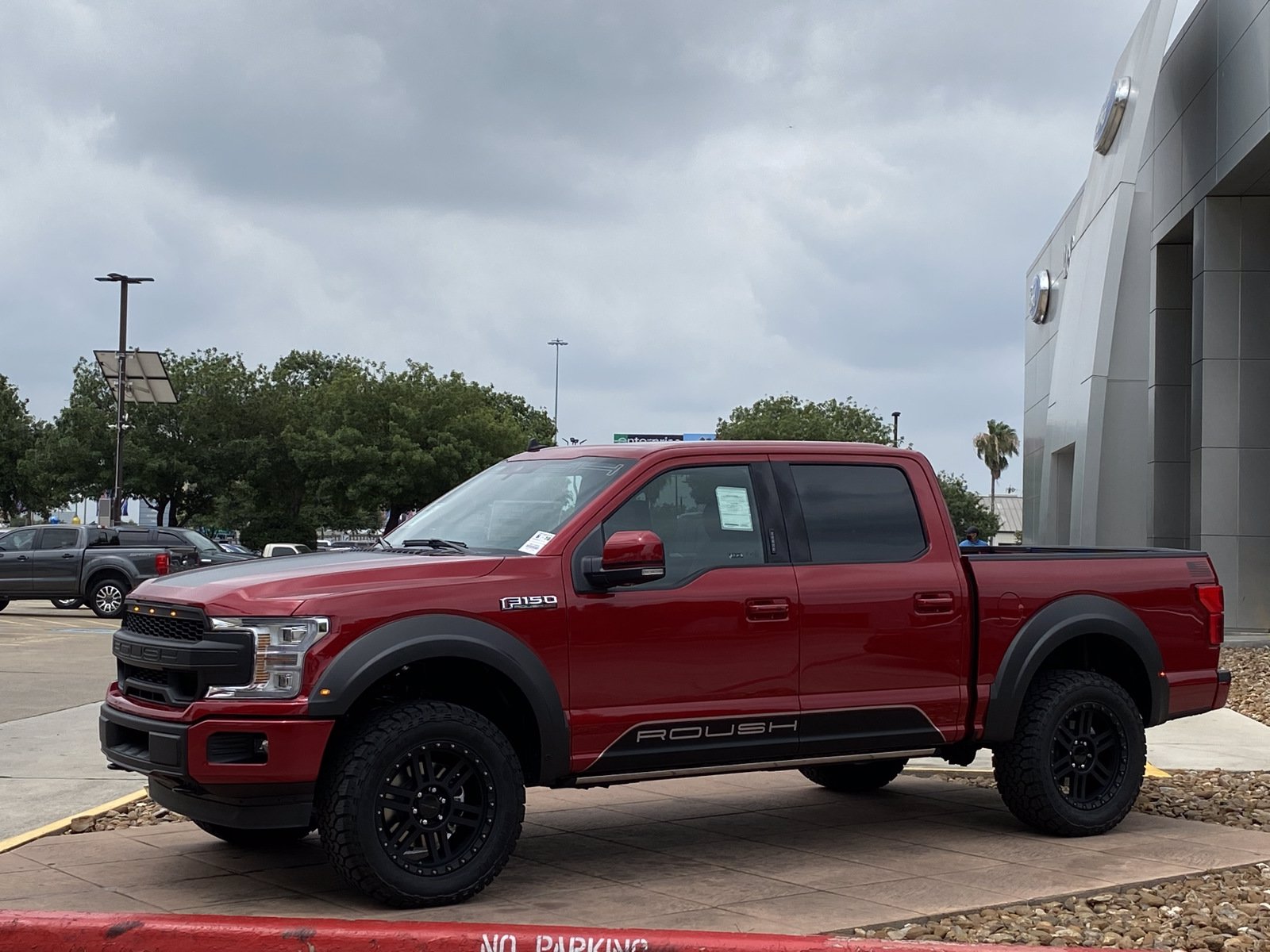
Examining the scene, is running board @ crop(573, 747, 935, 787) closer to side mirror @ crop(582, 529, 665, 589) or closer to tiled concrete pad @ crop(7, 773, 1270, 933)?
tiled concrete pad @ crop(7, 773, 1270, 933)

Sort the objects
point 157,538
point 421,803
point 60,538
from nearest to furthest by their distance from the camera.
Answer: point 421,803 → point 60,538 → point 157,538

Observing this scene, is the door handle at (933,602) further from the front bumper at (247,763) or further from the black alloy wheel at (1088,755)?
the front bumper at (247,763)

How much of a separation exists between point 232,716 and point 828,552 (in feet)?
9.46

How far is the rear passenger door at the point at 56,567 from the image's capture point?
2630 cm

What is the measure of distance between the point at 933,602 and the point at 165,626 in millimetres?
3532

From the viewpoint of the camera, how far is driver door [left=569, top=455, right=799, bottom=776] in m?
6.36

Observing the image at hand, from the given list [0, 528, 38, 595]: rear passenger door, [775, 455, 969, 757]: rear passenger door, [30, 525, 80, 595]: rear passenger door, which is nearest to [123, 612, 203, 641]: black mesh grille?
[775, 455, 969, 757]: rear passenger door

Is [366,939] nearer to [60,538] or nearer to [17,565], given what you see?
[60,538]

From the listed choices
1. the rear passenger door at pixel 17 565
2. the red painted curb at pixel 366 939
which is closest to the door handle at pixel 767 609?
the red painted curb at pixel 366 939

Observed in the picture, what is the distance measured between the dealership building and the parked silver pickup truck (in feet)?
56.8

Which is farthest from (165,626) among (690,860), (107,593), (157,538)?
(157,538)

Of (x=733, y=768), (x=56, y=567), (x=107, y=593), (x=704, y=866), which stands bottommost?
(x=704, y=866)

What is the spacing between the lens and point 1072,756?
303 inches

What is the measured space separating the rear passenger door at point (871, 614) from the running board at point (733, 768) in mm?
45
